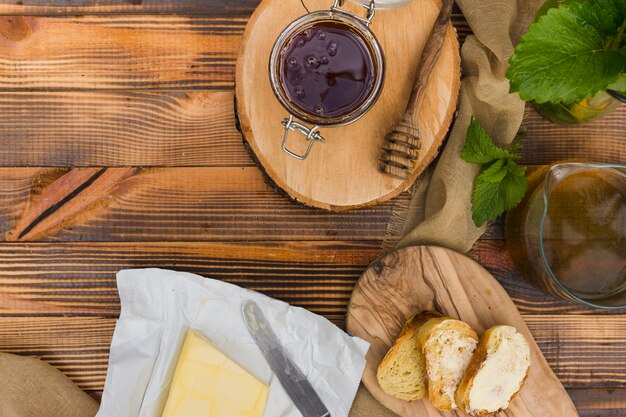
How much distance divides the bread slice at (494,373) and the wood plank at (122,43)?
66 cm

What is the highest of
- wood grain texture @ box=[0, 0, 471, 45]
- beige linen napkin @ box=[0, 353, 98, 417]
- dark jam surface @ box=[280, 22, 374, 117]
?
wood grain texture @ box=[0, 0, 471, 45]

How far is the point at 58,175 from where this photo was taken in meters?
1.09

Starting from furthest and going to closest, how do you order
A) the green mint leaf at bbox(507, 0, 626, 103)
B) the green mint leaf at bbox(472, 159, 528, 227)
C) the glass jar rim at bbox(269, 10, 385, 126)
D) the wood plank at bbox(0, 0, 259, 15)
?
the wood plank at bbox(0, 0, 259, 15) → the green mint leaf at bbox(472, 159, 528, 227) → the glass jar rim at bbox(269, 10, 385, 126) → the green mint leaf at bbox(507, 0, 626, 103)

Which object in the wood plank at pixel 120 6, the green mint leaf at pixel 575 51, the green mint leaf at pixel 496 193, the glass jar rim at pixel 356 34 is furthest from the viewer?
the wood plank at pixel 120 6

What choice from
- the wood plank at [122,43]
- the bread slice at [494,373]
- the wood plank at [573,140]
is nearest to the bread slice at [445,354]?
the bread slice at [494,373]

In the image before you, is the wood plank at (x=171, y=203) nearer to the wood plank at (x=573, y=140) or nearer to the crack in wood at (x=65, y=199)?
the crack in wood at (x=65, y=199)

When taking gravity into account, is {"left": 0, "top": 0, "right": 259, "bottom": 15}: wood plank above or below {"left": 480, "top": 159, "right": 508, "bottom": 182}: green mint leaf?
above

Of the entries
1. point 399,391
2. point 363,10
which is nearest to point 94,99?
point 363,10

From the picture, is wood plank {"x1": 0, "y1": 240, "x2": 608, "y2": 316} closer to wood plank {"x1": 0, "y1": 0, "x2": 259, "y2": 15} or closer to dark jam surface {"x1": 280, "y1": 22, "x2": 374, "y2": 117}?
dark jam surface {"x1": 280, "y1": 22, "x2": 374, "y2": 117}

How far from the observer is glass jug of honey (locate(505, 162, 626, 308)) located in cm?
95

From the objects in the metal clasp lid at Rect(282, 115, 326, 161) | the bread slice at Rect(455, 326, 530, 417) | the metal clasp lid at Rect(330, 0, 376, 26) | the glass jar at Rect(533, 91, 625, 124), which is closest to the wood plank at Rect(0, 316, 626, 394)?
the bread slice at Rect(455, 326, 530, 417)

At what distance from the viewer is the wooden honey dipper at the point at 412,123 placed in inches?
35.1

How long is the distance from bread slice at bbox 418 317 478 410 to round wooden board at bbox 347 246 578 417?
6 centimetres

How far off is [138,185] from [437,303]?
0.59 metres
